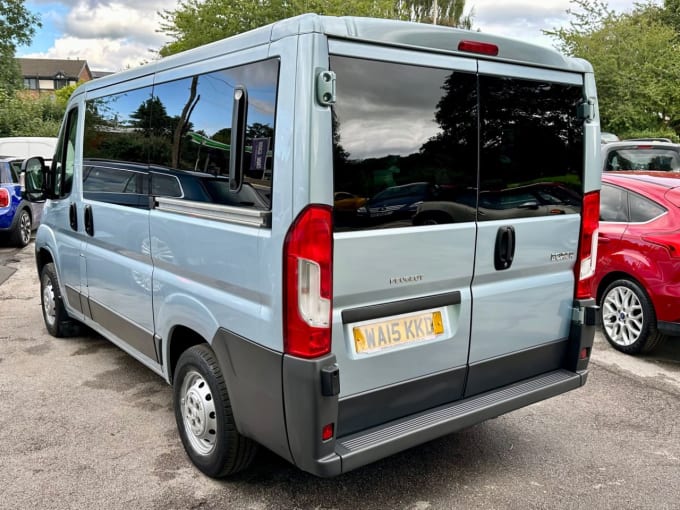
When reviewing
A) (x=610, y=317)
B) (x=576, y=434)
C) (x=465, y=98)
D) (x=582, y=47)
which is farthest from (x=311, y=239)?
(x=582, y=47)

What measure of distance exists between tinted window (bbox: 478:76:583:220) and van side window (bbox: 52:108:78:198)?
340 cm

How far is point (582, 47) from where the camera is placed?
26797 millimetres

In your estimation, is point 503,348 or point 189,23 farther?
point 189,23

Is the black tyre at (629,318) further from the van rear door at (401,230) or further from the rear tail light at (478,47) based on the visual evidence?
the rear tail light at (478,47)

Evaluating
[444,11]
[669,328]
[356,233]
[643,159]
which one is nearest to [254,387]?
[356,233]

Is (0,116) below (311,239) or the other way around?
the other way around

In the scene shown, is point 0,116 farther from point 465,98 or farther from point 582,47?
point 465,98

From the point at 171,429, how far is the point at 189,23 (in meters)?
21.4

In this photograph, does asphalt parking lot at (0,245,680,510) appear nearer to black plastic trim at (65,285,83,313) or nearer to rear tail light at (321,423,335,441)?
black plastic trim at (65,285,83,313)

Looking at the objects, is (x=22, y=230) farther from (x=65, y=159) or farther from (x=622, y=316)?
(x=622, y=316)

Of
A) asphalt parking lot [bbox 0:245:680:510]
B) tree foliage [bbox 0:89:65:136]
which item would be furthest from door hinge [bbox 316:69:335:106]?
tree foliage [bbox 0:89:65:136]

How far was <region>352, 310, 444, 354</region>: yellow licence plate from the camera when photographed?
2.80m

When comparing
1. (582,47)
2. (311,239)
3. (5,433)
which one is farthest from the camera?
(582,47)

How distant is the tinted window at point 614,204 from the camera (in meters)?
5.86
